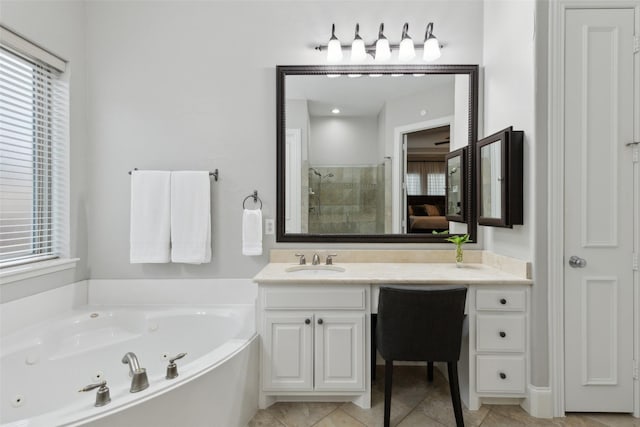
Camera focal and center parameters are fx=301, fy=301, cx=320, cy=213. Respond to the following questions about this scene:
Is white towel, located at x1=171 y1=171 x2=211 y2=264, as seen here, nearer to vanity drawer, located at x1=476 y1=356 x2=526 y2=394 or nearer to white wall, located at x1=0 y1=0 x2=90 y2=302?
white wall, located at x1=0 y1=0 x2=90 y2=302

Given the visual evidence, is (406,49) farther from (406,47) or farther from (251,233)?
(251,233)

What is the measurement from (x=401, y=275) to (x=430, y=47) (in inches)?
62.0

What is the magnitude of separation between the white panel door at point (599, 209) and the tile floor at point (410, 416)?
73 millimetres

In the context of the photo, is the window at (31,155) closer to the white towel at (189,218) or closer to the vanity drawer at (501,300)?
the white towel at (189,218)

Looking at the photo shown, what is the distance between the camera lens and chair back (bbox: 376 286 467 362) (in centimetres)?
148

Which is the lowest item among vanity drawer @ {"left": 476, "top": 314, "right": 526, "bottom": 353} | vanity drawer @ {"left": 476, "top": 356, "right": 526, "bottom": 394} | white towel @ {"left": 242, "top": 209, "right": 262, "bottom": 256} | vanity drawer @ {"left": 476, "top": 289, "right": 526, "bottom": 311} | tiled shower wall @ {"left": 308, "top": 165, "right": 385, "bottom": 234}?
vanity drawer @ {"left": 476, "top": 356, "right": 526, "bottom": 394}

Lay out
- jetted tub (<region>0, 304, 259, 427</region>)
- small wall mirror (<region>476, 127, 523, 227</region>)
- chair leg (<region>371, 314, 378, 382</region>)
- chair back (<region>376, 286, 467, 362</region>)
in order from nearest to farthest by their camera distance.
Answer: jetted tub (<region>0, 304, 259, 427</region>), chair back (<region>376, 286, 467, 362</region>), small wall mirror (<region>476, 127, 523, 227</region>), chair leg (<region>371, 314, 378, 382</region>)

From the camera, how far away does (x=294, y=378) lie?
1.71 m

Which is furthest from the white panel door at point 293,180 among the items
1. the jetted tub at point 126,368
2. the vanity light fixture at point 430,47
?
the vanity light fixture at point 430,47

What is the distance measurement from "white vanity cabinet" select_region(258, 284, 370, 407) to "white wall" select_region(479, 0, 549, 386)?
957 mm

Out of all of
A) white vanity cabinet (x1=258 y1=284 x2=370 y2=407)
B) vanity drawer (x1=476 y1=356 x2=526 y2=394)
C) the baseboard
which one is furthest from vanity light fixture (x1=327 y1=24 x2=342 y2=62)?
the baseboard

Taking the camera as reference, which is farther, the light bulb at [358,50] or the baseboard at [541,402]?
the light bulb at [358,50]

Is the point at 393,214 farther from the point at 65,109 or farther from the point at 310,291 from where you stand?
the point at 65,109

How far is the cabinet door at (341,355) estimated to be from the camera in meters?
1.71
